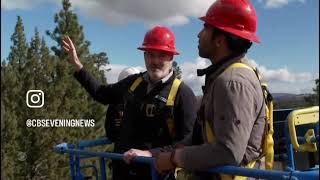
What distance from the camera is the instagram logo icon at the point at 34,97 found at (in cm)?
1684

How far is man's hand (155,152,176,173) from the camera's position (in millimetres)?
2352

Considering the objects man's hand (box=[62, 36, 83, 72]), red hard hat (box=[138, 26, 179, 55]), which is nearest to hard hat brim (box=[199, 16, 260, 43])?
red hard hat (box=[138, 26, 179, 55])

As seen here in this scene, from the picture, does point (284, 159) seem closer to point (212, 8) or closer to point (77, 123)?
point (212, 8)

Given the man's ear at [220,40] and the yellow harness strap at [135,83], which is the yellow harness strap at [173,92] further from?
the man's ear at [220,40]

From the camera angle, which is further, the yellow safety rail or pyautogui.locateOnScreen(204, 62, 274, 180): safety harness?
the yellow safety rail

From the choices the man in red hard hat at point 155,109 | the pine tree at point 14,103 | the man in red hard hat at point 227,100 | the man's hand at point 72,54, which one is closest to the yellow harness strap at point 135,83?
the man in red hard hat at point 155,109

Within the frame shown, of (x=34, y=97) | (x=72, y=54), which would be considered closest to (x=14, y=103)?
(x=34, y=97)

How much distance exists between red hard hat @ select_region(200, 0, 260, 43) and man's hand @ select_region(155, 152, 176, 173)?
681 mm

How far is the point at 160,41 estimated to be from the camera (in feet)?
12.3

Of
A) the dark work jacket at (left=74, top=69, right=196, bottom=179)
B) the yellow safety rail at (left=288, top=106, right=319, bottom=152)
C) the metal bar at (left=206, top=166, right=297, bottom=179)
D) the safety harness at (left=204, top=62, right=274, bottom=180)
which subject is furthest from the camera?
the dark work jacket at (left=74, top=69, right=196, bottom=179)

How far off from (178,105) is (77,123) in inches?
601

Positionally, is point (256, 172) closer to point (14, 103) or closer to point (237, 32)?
point (237, 32)

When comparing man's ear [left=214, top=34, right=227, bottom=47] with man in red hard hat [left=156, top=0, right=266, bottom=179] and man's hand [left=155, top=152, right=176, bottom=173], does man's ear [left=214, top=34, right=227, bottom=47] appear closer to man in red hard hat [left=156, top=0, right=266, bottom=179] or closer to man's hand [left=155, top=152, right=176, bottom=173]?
man in red hard hat [left=156, top=0, right=266, bottom=179]

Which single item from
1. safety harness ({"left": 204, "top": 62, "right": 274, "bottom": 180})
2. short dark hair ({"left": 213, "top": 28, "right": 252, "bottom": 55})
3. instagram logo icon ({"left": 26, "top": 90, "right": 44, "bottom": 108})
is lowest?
safety harness ({"left": 204, "top": 62, "right": 274, "bottom": 180})
